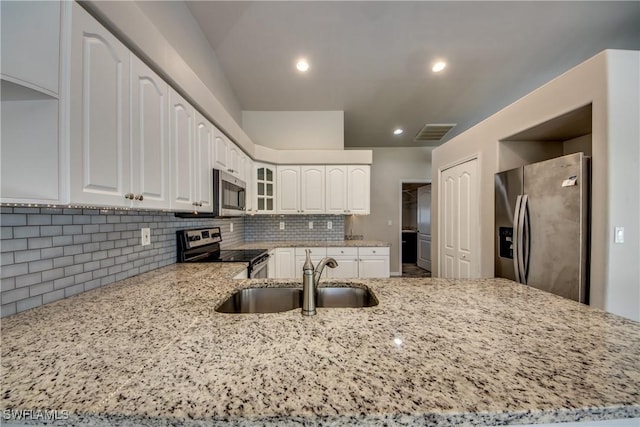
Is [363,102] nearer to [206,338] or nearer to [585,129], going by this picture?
[585,129]

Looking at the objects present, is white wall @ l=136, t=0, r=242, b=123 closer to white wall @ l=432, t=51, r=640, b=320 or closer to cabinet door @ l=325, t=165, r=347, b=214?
cabinet door @ l=325, t=165, r=347, b=214

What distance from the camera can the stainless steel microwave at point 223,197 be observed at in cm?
206

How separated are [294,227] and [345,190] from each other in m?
1.01

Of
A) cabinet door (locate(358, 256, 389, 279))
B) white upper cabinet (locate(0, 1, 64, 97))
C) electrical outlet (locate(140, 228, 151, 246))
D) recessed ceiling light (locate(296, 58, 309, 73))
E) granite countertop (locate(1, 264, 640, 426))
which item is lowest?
cabinet door (locate(358, 256, 389, 279))

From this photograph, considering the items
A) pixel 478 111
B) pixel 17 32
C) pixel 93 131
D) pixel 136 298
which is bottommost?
pixel 136 298

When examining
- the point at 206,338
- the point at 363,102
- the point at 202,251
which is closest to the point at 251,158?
the point at 202,251

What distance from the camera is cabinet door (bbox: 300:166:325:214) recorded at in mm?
3779

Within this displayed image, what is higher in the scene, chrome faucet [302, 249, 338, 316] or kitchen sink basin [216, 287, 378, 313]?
chrome faucet [302, 249, 338, 316]

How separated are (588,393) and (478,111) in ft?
14.9

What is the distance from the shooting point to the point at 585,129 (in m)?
2.09

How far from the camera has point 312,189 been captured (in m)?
3.80

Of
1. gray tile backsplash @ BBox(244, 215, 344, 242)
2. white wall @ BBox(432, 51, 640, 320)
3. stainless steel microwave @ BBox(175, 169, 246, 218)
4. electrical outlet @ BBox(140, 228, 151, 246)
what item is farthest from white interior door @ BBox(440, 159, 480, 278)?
electrical outlet @ BBox(140, 228, 151, 246)

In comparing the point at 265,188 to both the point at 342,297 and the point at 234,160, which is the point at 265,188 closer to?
the point at 234,160

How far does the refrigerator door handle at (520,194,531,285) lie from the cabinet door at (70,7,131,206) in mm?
2645
